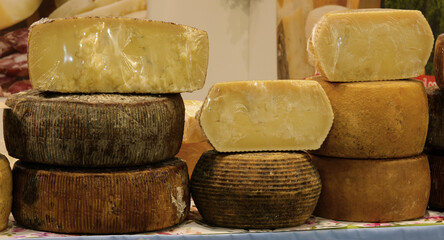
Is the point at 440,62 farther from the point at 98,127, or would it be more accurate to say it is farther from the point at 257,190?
the point at 98,127

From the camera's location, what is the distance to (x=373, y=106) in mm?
1162

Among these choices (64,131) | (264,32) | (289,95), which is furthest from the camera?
(264,32)

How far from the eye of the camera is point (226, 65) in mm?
2916

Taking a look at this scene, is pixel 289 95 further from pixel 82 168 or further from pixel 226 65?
pixel 226 65

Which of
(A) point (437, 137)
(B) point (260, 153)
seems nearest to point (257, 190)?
(B) point (260, 153)

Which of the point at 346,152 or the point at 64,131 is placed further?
the point at 346,152

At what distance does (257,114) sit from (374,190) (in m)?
0.32

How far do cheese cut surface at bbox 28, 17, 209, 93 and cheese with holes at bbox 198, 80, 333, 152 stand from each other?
0.11 metres

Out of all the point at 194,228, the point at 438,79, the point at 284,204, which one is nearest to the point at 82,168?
the point at 194,228

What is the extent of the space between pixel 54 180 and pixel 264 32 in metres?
1.95

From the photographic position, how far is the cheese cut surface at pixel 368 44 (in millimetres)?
1170

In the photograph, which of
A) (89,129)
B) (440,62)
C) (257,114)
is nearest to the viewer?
(89,129)

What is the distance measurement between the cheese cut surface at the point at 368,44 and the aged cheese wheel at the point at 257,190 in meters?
0.23

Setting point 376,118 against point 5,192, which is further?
point 376,118
